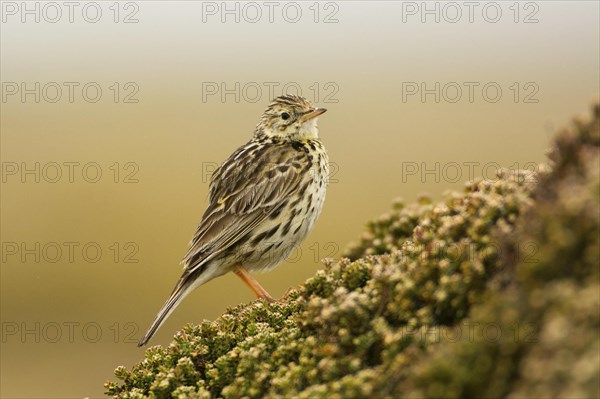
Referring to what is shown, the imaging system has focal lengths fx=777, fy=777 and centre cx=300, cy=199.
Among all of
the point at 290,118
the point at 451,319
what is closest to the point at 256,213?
the point at 290,118

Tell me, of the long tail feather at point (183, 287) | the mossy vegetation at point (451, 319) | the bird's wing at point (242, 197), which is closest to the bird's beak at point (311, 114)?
the bird's wing at point (242, 197)

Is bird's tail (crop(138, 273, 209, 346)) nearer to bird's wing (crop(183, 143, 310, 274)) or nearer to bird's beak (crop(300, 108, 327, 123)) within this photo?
bird's wing (crop(183, 143, 310, 274))

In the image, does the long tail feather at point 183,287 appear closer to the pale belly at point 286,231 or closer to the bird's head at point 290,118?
the pale belly at point 286,231

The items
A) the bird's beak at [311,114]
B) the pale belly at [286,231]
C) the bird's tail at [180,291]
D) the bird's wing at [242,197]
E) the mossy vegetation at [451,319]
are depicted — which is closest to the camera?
the mossy vegetation at [451,319]

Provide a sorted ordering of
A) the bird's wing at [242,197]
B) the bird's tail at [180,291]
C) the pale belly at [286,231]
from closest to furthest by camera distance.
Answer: the bird's tail at [180,291]
the bird's wing at [242,197]
the pale belly at [286,231]

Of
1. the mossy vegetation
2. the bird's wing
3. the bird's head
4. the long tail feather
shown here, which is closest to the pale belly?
the bird's wing

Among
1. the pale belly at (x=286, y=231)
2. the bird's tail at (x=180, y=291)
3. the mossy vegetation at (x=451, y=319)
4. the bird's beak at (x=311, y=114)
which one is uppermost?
the bird's beak at (x=311, y=114)

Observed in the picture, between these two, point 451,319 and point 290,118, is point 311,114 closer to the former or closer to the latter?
point 290,118
